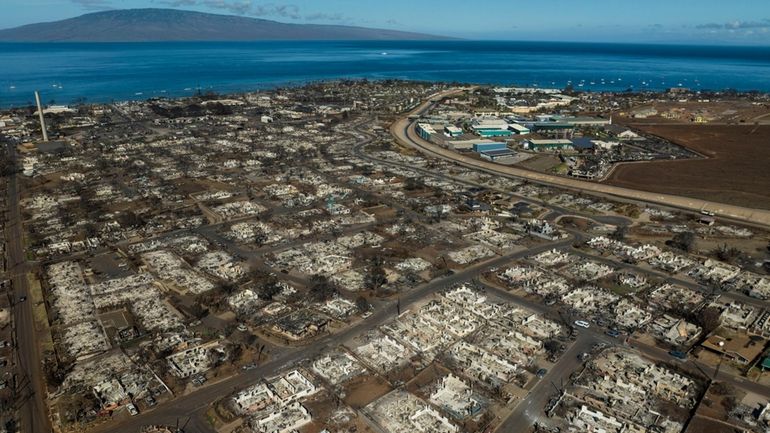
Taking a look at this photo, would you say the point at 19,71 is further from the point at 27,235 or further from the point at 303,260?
A: the point at 303,260

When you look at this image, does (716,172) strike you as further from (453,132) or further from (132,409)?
(132,409)

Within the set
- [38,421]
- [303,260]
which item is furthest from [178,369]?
[303,260]

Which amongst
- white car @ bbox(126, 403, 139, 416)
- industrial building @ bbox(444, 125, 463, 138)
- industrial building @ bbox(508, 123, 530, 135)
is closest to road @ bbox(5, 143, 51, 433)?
white car @ bbox(126, 403, 139, 416)

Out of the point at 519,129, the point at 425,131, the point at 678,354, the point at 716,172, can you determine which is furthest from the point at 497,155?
the point at 678,354

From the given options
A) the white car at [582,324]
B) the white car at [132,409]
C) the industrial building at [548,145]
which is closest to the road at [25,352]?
the white car at [132,409]

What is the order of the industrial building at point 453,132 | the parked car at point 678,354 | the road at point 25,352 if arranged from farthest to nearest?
the industrial building at point 453,132
the parked car at point 678,354
the road at point 25,352

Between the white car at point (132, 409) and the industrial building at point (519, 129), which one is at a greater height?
the industrial building at point (519, 129)

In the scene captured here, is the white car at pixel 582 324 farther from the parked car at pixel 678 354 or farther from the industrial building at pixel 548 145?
the industrial building at pixel 548 145
